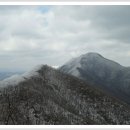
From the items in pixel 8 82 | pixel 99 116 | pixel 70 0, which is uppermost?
pixel 70 0

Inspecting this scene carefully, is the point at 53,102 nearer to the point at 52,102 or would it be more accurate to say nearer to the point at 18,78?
the point at 52,102

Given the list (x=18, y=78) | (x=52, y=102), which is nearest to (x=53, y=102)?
(x=52, y=102)

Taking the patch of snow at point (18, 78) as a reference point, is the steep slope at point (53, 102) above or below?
below

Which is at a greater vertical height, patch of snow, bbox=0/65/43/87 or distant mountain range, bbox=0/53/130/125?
patch of snow, bbox=0/65/43/87

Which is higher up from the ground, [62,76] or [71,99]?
[62,76]

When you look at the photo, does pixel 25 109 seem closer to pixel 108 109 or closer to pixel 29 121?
pixel 29 121

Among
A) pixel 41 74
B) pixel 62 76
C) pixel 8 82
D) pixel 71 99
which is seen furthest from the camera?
pixel 62 76

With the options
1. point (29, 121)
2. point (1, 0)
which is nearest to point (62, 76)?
point (29, 121)

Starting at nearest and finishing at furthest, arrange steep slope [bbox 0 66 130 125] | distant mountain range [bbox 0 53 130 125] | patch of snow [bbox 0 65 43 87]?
distant mountain range [bbox 0 53 130 125] → steep slope [bbox 0 66 130 125] → patch of snow [bbox 0 65 43 87]
